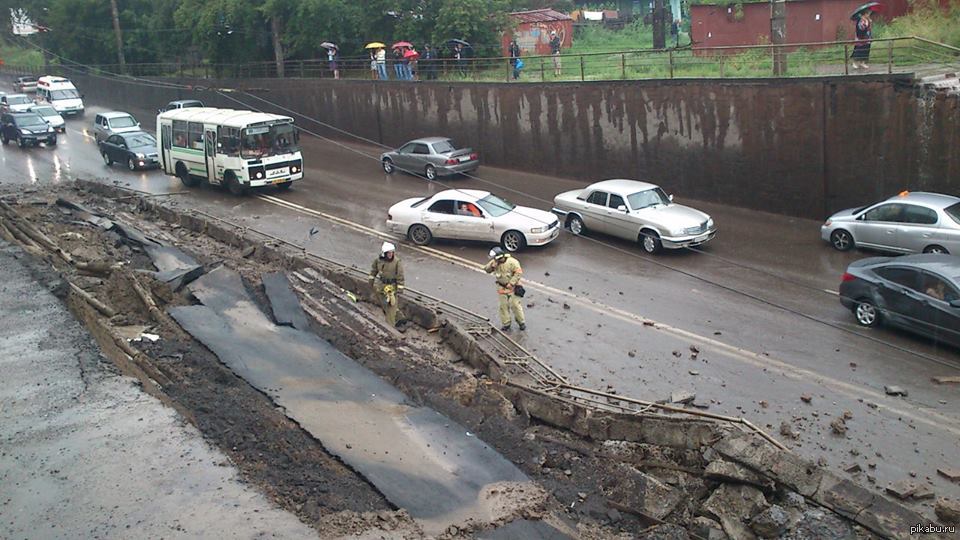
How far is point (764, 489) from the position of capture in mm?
9742

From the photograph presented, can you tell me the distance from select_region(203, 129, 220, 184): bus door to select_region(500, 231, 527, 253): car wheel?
38.2 feet

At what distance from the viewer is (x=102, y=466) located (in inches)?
364

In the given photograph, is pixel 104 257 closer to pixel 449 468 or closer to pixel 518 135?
pixel 449 468

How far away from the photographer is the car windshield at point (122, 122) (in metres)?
38.0

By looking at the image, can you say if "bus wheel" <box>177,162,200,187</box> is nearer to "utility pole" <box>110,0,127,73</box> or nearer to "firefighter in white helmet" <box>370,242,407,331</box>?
"firefighter in white helmet" <box>370,242,407,331</box>

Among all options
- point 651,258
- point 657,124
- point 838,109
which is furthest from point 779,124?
point 651,258

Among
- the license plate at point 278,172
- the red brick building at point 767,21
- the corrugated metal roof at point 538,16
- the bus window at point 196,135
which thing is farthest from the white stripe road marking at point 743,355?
the corrugated metal roof at point 538,16

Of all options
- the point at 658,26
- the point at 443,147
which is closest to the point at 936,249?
the point at 658,26

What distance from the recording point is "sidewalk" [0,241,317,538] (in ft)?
26.8

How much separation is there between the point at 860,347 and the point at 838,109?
358 inches

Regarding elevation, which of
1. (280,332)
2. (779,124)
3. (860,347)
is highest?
(779,124)

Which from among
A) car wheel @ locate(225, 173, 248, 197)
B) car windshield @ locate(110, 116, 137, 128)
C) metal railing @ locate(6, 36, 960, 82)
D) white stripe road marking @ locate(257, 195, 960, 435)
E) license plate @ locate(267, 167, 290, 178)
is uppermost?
metal railing @ locate(6, 36, 960, 82)

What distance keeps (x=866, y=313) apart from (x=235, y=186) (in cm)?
1939

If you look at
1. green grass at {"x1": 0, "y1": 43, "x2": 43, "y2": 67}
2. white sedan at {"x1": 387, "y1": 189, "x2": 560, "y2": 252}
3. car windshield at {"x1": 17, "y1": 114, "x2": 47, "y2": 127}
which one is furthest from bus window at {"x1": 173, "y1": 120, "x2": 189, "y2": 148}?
green grass at {"x1": 0, "y1": 43, "x2": 43, "y2": 67}
